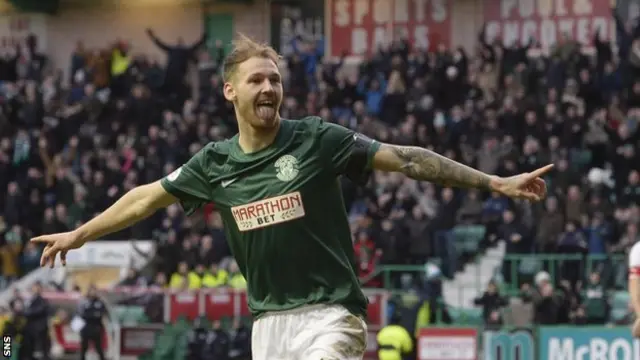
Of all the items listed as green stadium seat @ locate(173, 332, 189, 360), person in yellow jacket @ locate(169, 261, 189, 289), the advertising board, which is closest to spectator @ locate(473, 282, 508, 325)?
the advertising board

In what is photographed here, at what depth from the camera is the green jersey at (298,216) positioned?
7754 mm

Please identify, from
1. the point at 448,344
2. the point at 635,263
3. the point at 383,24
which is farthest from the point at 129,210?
the point at 383,24

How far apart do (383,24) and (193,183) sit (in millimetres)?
27462

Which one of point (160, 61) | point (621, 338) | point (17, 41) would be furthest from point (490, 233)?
point (17, 41)

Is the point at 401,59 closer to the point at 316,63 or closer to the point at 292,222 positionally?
the point at 316,63

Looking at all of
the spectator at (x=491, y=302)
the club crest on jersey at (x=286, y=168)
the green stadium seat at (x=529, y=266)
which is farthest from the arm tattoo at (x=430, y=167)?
the green stadium seat at (x=529, y=266)

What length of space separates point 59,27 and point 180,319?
1532 centimetres

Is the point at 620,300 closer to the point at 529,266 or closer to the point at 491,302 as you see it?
the point at 491,302

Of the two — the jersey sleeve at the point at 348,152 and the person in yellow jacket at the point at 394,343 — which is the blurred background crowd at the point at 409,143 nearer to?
the person in yellow jacket at the point at 394,343

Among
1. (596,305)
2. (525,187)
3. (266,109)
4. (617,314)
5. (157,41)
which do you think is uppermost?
(157,41)

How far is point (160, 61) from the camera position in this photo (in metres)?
37.0

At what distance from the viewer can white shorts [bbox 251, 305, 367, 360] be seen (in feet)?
25.1

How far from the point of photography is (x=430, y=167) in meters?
7.80

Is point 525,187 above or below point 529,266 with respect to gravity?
above
